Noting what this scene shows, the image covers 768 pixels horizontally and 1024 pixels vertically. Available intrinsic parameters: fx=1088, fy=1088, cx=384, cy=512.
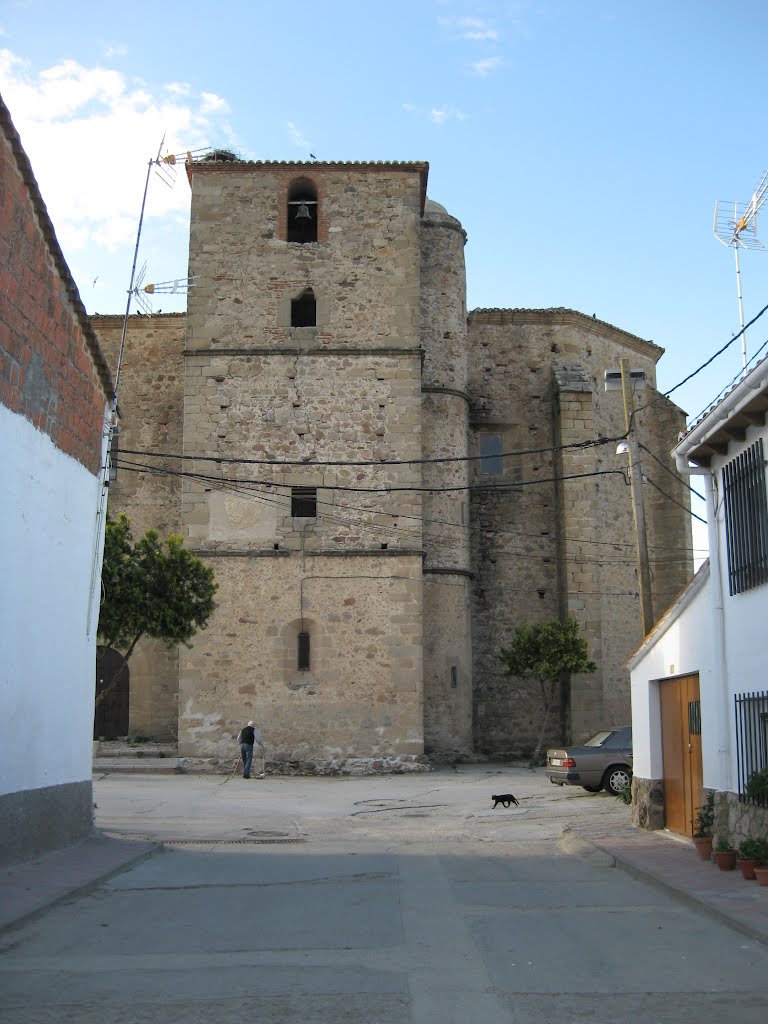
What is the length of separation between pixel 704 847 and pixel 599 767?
8322 mm

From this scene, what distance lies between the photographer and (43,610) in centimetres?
1126

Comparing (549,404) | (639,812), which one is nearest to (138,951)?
(639,812)

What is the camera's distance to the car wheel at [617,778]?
61.5ft

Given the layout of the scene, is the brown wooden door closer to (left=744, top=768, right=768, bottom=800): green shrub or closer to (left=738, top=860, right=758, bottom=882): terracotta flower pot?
(left=744, top=768, right=768, bottom=800): green shrub

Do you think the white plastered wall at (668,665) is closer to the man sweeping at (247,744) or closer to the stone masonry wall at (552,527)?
the man sweeping at (247,744)

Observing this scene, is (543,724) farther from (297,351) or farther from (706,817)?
(706,817)

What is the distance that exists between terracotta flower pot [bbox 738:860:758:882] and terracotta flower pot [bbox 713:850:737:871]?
400mm

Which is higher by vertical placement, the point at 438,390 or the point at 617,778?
the point at 438,390

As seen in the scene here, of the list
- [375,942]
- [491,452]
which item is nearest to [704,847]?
[375,942]

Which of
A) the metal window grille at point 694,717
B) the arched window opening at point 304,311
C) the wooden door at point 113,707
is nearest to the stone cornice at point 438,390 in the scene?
the arched window opening at point 304,311

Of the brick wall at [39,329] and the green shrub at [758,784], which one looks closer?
the green shrub at [758,784]

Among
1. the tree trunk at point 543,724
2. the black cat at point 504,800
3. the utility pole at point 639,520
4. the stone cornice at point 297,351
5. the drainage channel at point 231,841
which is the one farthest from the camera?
the tree trunk at point 543,724

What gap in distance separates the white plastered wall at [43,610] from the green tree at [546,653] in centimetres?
1486

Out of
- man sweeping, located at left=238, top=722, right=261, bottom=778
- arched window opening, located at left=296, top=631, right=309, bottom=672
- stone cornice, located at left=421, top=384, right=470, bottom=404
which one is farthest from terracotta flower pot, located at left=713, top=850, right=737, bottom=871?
stone cornice, located at left=421, top=384, right=470, bottom=404
